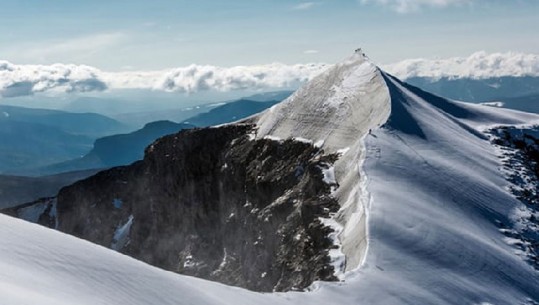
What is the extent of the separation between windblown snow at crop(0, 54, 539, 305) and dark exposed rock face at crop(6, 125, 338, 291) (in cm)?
347

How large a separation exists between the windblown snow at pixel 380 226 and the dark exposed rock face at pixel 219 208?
3.47 meters

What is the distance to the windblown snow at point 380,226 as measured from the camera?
68.9 feet

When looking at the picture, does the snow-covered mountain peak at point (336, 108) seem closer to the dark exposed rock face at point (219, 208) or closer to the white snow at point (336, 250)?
the dark exposed rock face at point (219, 208)

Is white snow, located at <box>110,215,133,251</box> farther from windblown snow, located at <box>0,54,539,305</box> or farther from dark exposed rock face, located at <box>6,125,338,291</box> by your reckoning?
windblown snow, located at <box>0,54,539,305</box>

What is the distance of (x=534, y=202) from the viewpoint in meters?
58.0

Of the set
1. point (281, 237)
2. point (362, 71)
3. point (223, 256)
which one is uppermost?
point (362, 71)

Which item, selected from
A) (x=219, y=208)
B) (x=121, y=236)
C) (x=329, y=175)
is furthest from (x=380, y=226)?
(x=121, y=236)

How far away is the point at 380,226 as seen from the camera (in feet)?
140

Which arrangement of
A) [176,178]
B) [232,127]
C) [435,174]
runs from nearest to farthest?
[435,174] < [232,127] < [176,178]

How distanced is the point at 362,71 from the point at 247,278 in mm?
36969

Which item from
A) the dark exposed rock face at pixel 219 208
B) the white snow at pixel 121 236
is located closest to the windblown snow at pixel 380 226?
the dark exposed rock face at pixel 219 208

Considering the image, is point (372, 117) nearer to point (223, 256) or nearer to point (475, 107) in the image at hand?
point (475, 107)

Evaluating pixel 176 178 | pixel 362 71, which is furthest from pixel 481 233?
pixel 176 178

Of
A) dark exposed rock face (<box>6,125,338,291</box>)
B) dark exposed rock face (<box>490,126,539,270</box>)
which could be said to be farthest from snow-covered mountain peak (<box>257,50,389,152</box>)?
dark exposed rock face (<box>490,126,539,270</box>)
